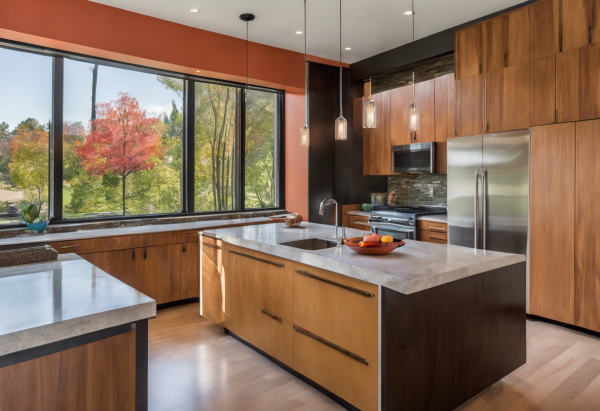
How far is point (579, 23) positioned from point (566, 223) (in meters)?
1.64

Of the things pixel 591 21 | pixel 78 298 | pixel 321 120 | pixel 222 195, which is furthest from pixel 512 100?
pixel 78 298

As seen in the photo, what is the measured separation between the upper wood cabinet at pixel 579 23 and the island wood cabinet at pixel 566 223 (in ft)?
2.17

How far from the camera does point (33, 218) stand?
341 cm

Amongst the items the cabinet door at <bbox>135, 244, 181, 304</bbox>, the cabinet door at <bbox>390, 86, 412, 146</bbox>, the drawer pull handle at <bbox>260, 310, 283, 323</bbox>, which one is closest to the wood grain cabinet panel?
the drawer pull handle at <bbox>260, 310, 283, 323</bbox>

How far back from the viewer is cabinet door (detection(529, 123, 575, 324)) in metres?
3.24

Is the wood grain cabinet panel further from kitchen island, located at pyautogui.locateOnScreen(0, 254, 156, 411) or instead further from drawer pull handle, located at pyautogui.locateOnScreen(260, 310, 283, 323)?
kitchen island, located at pyautogui.locateOnScreen(0, 254, 156, 411)

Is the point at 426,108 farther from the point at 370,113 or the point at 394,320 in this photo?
the point at 394,320

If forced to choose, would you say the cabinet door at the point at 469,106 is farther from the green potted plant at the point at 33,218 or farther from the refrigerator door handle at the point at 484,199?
the green potted plant at the point at 33,218

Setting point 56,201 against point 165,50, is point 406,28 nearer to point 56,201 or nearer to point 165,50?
point 165,50

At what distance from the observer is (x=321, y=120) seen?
5422 millimetres

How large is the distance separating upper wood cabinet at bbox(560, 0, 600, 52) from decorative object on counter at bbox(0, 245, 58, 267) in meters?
4.08

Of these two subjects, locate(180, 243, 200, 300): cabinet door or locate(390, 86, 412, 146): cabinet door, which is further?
locate(390, 86, 412, 146): cabinet door

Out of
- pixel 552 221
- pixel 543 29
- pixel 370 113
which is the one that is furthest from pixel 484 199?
pixel 370 113

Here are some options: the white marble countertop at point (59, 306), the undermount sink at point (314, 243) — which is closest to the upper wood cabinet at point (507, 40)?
the undermount sink at point (314, 243)
